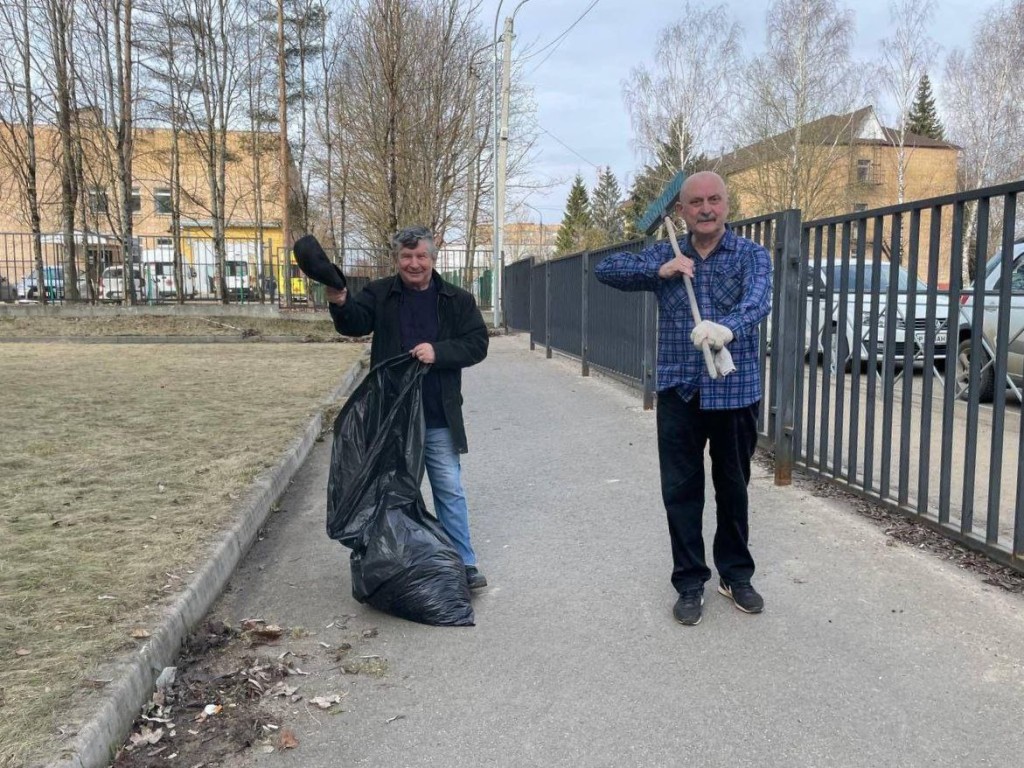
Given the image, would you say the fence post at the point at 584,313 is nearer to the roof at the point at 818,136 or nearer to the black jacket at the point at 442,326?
the black jacket at the point at 442,326

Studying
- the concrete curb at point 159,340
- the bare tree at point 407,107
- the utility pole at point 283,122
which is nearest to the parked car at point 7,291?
the concrete curb at point 159,340

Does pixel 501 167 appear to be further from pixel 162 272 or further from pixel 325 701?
pixel 325 701

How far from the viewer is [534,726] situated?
104 inches

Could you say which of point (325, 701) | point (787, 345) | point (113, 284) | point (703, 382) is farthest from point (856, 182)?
point (325, 701)

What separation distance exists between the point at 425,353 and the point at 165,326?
676 inches

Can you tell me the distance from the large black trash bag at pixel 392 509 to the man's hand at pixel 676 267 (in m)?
1.15

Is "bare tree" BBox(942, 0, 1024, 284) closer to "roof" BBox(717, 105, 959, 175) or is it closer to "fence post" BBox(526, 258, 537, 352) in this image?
"roof" BBox(717, 105, 959, 175)

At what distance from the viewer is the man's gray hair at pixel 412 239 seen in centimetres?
353

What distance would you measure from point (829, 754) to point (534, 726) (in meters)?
0.92

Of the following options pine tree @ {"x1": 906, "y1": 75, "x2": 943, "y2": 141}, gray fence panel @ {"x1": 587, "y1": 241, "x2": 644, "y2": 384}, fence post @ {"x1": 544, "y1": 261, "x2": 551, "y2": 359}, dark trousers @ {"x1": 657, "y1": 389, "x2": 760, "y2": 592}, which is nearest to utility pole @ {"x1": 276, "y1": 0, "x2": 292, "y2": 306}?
fence post @ {"x1": 544, "y1": 261, "x2": 551, "y2": 359}

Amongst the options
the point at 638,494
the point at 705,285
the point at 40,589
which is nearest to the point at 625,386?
the point at 638,494

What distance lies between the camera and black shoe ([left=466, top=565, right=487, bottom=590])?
3.82 meters

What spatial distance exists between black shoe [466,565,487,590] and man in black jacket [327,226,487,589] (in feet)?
0.80

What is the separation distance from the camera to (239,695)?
285 centimetres
